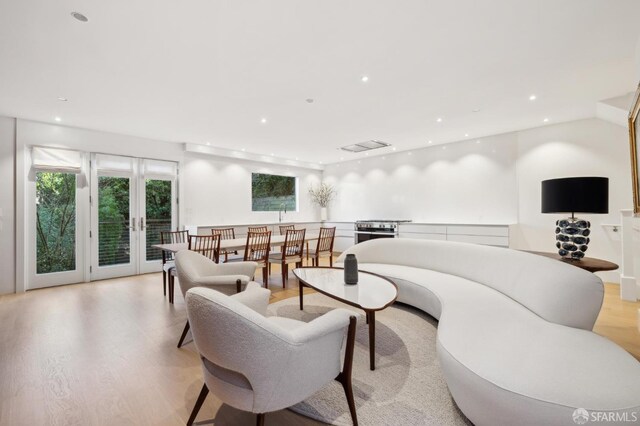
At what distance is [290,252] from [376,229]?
9.69 feet

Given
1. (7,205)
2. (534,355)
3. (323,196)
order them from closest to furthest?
(534,355)
(7,205)
(323,196)

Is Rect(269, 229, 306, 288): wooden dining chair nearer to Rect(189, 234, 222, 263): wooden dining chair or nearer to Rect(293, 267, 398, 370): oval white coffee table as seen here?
Rect(189, 234, 222, 263): wooden dining chair

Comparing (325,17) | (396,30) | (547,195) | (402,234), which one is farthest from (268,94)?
(402,234)

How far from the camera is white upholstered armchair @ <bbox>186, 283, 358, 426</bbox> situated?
1268mm

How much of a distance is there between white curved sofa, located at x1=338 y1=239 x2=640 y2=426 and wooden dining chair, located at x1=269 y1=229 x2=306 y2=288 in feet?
6.98

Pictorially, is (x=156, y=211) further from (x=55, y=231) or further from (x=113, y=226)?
(x=55, y=231)

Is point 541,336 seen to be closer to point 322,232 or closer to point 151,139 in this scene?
point 322,232

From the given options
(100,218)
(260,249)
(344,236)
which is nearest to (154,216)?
(100,218)

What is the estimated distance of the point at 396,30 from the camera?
2.42 meters

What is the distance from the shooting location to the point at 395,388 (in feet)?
6.27

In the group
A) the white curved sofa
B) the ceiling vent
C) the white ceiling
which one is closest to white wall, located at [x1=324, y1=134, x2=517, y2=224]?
the ceiling vent

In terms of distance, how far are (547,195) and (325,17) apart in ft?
8.61

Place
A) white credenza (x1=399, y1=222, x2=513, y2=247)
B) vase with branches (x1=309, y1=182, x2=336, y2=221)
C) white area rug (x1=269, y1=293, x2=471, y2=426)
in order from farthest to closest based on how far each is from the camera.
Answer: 1. vase with branches (x1=309, y1=182, x2=336, y2=221)
2. white credenza (x1=399, y1=222, x2=513, y2=247)
3. white area rug (x1=269, y1=293, x2=471, y2=426)
